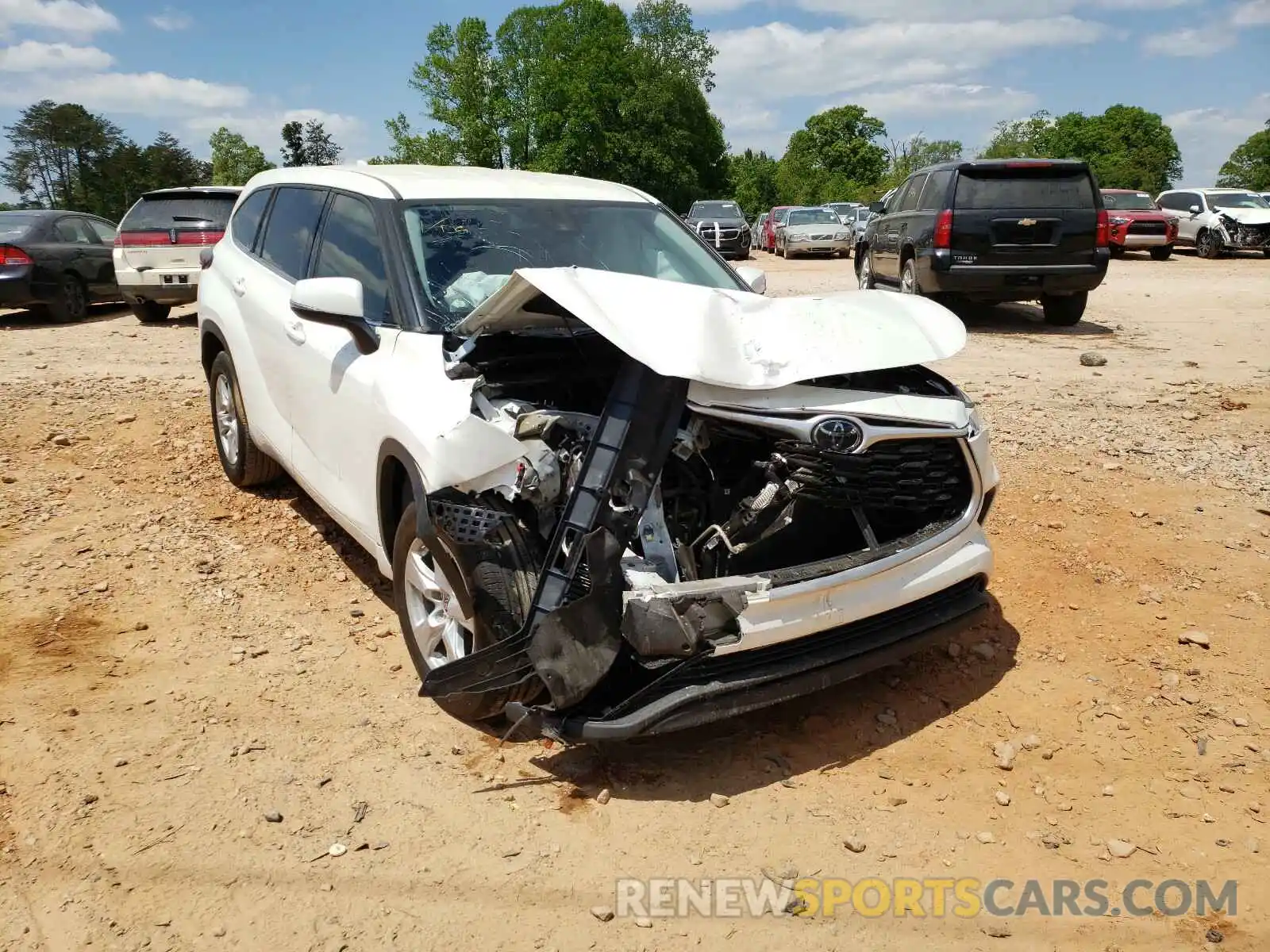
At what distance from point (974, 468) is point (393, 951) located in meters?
2.36

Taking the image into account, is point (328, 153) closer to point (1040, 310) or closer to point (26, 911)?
point (1040, 310)

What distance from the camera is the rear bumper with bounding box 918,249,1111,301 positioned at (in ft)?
37.0

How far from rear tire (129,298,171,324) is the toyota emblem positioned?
41.7 ft

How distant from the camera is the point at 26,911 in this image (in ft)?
8.79

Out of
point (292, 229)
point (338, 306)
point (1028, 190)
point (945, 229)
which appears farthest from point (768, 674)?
point (1028, 190)

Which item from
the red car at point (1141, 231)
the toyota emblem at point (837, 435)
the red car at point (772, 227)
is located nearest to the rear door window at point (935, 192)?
the toyota emblem at point (837, 435)

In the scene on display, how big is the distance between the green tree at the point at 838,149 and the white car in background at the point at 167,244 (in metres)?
72.5

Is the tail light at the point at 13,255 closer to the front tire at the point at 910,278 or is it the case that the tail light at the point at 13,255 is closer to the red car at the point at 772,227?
the front tire at the point at 910,278

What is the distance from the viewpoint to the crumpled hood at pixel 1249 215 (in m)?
22.5

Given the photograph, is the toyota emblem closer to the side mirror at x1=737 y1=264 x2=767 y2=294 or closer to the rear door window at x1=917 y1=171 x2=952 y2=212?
the side mirror at x1=737 y1=264 x2=767 y2=294

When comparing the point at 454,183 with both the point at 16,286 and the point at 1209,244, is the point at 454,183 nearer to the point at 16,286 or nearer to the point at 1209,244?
the point at 16,286

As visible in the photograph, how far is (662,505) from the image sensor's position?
10.6 feet

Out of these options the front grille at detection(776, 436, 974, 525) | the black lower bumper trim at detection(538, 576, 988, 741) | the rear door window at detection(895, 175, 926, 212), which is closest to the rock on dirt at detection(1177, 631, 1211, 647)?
the black lower bumper trim at detection(538, 576, 988, 741)

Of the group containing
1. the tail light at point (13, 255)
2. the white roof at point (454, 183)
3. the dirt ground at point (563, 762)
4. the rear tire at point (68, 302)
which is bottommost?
the dirt ground at point (563, 762)
